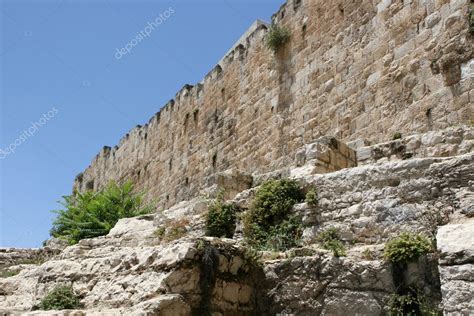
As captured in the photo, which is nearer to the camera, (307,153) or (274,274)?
(274,274)

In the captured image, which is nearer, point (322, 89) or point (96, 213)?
point (322, 89)

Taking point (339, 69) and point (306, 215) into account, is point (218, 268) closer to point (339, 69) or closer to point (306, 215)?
point (306, 215)

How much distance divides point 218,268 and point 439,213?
2177mm

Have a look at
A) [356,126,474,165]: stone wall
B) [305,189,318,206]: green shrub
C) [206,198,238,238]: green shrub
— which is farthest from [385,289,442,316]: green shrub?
[206,198,238,238]: green shrub

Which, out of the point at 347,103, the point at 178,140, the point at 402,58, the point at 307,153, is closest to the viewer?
the point at 307,153

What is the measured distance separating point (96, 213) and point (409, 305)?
426 inches

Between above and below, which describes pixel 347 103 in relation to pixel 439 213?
above

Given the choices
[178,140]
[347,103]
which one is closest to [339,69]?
[347,103]

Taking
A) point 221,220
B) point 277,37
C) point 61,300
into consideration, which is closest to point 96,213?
point 277,37

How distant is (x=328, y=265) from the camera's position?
589 centimetres

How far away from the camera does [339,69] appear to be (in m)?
11.6

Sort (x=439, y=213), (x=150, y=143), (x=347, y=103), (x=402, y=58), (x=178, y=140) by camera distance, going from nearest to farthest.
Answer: (x=439, y=213) < (x=402, y=58) < (x=347, y=103) < (x=178, y=140) < (x=150, y=143)

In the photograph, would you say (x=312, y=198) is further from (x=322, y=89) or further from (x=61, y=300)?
(x=322, y=89)

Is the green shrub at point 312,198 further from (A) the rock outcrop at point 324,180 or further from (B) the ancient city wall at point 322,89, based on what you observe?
(B) the ancient city wall at point 322,89
